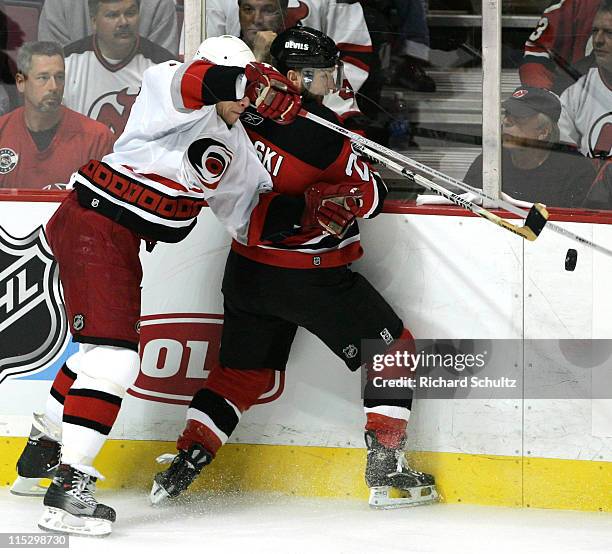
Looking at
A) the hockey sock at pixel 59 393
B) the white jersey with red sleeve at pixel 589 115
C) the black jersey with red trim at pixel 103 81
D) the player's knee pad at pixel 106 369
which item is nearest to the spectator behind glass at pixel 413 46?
the white jersey with red sleeve at pixel 589 115

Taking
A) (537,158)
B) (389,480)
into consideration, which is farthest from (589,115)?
(389,480)

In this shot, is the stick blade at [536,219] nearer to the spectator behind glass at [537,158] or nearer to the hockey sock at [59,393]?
the spectator behind glass at [537,158]

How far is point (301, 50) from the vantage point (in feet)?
10.2

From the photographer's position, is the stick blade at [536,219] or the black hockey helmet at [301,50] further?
the black hockey helmet at [301,50]

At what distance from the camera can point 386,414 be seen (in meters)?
3.21

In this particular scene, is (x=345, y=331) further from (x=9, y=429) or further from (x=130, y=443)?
(x=9, y=429)

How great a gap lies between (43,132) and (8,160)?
0.44 ft

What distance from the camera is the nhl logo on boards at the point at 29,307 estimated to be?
3.48 m

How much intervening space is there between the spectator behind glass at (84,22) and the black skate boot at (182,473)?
114 cm

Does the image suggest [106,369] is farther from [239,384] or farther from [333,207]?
[333,207]

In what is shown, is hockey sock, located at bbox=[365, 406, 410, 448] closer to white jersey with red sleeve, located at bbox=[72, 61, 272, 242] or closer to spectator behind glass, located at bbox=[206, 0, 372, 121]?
white jersey with red sleeve, located at bbox=[72, 61, 272, 242]

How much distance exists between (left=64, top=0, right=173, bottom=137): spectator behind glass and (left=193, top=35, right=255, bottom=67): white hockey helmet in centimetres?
47

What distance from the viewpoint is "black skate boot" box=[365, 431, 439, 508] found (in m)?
3.23

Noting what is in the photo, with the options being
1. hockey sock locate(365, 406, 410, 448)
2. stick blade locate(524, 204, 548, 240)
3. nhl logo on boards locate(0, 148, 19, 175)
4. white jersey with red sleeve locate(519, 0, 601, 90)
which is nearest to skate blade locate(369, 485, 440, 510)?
hockey sock locate(365, 406, 410, 448)
